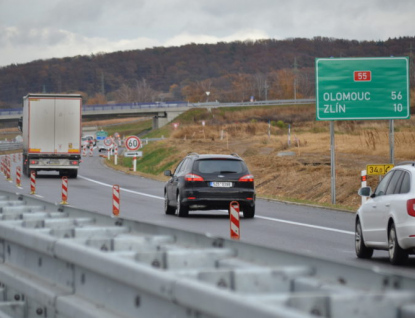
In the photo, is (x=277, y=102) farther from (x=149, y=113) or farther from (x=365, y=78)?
(x=365, y=78)

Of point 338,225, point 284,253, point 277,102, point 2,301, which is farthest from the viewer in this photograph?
point 277,102

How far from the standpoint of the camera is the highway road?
1689 cm

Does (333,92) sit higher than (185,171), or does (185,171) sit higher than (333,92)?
(333,92)

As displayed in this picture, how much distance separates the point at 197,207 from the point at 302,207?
6257mm

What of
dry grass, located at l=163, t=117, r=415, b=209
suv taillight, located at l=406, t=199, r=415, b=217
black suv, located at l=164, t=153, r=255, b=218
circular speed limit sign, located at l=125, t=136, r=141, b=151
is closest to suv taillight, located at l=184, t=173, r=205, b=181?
black suv, located at l=164, t=153, r=255, b=218

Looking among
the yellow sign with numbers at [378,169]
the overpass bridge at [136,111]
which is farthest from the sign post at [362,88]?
the overpass bridge at [136,111]

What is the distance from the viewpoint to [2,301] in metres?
7.50

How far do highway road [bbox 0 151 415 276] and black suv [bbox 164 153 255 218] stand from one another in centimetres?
41

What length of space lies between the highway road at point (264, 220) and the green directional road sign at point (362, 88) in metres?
3.81

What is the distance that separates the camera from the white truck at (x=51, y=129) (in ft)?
156

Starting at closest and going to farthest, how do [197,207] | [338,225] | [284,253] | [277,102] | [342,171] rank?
1. [284,253]
2. [338,225]
3. [197,207]
4. [342,171]
5. [277,102]

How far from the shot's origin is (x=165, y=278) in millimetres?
4613

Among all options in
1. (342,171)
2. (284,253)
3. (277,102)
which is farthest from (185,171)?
(277,102)

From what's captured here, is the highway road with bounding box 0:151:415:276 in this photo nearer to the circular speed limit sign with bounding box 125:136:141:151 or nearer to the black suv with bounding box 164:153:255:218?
the black suv with bounding box 164:153:255:218
